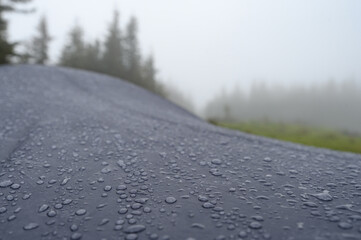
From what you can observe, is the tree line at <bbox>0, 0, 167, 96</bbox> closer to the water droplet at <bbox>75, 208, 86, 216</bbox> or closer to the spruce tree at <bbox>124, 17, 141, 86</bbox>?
the spruce tree at <bbox>124, 17, 141, 86</bbox>

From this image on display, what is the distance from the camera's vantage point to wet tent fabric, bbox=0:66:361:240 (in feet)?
3.66

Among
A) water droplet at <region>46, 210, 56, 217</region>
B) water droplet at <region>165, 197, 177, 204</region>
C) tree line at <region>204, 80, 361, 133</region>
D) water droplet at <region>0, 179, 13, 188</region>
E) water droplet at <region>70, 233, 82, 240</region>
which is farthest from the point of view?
tree line at <region>204, 80, 361, 133</region>

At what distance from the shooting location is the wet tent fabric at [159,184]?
1.12 m

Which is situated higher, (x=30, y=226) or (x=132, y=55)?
(x=132, y=55)

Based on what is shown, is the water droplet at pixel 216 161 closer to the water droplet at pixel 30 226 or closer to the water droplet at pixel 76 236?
the water droplet at pixel 76 236

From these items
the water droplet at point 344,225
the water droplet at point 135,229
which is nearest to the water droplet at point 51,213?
the water droplet at point 135,229

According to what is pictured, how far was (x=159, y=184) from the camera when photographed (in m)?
1.50

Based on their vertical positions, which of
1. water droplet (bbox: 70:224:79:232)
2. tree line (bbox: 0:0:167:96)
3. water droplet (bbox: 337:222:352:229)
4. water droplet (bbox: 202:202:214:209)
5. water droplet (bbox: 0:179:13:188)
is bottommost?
water droplet (bbox: 70:224:79:232)

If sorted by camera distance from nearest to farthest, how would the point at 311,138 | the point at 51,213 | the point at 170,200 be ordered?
the point at 51,213 → the point at 170,200 → the point at 311,138

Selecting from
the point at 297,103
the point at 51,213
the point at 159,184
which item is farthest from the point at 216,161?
the point at 297,103

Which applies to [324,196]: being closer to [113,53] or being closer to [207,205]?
[207,205]

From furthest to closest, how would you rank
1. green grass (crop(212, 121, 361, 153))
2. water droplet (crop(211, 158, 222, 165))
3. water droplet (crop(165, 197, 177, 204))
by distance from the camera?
green grass (crop(212, 121, 361, 153)), water droplet (crop(211, 158, 222, 165)), water droplet (crop(165, 197, 177, 204))

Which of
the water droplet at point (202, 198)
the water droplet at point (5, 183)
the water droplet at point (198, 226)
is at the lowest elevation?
the water droplet at point (5, 183)

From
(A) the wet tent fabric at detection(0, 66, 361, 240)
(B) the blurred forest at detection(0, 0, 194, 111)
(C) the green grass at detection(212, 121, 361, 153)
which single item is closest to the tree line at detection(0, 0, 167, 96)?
(B) the blurred forest at detection(0, 0, 194, 111)
